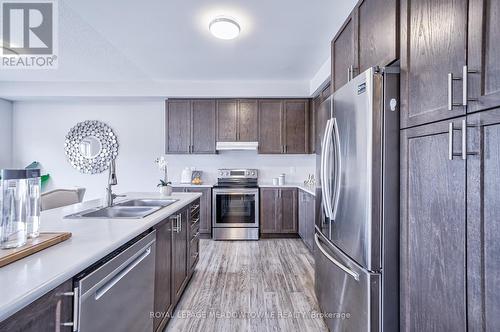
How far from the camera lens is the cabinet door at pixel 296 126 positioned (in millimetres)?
4281

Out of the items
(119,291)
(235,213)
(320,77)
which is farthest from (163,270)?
(320,77)

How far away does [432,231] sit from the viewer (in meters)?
1.03

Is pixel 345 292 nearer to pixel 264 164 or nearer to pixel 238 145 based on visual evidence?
pixel 238 145

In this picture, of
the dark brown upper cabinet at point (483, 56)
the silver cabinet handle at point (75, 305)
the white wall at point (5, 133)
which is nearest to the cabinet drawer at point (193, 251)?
the silver cabinet handle at point (75, 305)

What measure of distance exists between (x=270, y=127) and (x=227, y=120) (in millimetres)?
761

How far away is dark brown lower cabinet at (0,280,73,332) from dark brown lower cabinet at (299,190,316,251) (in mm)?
2587

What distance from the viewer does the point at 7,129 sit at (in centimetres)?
459

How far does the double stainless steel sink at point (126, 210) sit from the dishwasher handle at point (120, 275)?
0.28 m

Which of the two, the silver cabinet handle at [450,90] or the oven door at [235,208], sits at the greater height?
the silver cabinet handle at [450,90]

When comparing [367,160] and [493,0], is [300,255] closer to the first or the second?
[367,160]

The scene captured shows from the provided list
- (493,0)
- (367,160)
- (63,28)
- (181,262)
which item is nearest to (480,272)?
(367,160)

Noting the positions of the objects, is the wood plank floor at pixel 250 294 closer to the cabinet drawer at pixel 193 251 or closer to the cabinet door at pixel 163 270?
the cabinet drawer at pixel 193 251

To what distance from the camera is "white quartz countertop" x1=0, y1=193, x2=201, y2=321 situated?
654mm

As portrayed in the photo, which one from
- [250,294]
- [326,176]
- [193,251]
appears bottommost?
[250,294]
